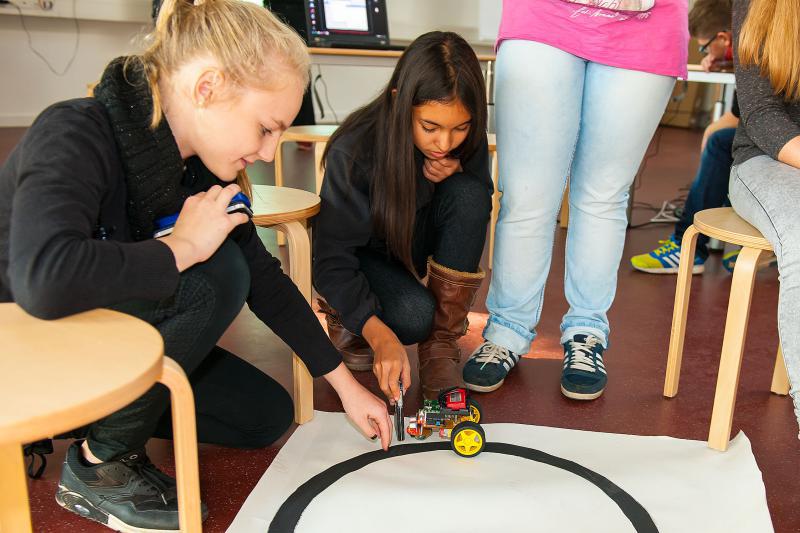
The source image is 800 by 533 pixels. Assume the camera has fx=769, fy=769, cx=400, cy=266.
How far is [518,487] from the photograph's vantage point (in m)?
1.11

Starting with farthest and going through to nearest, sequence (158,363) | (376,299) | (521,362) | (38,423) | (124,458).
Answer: (521,362)
(376,299)
(124,458)
(158,363)
(38,423)

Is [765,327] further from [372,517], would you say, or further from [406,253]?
[372,517]

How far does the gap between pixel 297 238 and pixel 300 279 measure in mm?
69

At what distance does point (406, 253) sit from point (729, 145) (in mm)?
1295

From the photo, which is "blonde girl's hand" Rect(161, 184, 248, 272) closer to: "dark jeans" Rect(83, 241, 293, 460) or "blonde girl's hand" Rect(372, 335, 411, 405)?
"dark jeans" Rect(83, 241, 293, 460)

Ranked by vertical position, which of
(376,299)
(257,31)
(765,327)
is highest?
(257,31)

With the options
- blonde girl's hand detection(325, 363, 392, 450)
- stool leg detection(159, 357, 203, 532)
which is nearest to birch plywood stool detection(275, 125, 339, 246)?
blonde girl's hand detection(325, 363, 392, 450)

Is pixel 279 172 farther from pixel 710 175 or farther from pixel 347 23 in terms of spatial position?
pixel 710 175

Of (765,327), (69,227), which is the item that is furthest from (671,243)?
(69,227)

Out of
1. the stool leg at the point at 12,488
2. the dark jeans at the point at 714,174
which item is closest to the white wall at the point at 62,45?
the dark jeans at the point at 714,174

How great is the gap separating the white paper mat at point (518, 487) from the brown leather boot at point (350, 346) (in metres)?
0.26

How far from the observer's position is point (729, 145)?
7.39 feet

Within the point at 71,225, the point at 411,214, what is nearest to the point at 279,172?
the point at 411,214

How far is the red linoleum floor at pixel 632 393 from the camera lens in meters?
1.11
